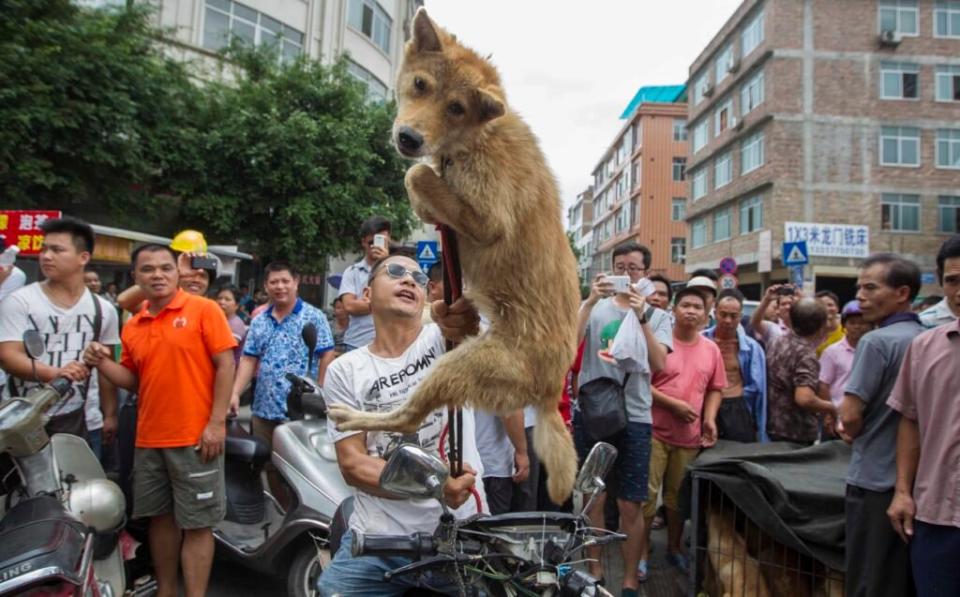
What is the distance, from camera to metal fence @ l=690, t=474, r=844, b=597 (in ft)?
11.5

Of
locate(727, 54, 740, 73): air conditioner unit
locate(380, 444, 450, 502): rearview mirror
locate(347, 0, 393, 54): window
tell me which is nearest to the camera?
locate(380, 444, 450, 502): rearview mirror

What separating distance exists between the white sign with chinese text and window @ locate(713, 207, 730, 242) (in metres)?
5.21

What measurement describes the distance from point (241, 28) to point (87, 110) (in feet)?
30.9

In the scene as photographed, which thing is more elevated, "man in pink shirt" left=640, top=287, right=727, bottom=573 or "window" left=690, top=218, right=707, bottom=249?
"window" left=690, top=218, right=707, bottom=249

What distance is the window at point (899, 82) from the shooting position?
80.5 feet

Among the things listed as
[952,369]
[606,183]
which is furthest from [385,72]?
[606,183]

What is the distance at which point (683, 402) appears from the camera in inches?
179

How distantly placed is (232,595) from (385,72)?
2397 centimetres

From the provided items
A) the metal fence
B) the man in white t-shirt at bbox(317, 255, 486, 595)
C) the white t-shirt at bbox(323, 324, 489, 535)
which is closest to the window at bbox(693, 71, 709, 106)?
the metal fence

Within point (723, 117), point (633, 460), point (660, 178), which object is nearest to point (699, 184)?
point (723, 117)

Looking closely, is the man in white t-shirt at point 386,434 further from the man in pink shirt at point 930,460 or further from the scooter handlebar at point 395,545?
the man in pink shirt at point 930,460

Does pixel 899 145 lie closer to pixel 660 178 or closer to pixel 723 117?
pixel 723 117

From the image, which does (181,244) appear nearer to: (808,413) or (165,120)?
(808,413)

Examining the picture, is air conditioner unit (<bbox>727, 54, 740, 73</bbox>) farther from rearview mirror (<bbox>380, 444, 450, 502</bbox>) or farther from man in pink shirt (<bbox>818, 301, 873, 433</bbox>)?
rearview mirror (<bbox>380, 444, 450, 502</bbox>)
